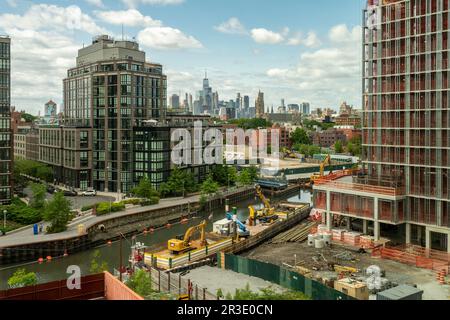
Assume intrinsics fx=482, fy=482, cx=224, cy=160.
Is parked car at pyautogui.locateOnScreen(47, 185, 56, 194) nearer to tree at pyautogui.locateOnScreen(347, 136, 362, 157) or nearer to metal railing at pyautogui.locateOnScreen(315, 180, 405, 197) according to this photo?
metal railing at pyautogui.locateOnScreen(315, 180, 405, 197)

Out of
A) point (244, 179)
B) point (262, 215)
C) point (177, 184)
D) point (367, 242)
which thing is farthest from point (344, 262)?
point (244, 179)

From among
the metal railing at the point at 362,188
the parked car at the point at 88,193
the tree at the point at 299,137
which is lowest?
the parked car at the point at 88,193

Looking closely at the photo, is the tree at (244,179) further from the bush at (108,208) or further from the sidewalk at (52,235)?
the bush at (108,208)

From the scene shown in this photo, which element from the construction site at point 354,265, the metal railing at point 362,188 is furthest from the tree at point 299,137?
the construction site at point 354,265

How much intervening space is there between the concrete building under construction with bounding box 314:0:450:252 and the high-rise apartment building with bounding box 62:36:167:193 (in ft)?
102

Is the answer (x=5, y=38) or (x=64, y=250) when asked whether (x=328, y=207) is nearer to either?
(x=64, y=250)

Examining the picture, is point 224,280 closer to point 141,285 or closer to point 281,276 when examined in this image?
point 281,276

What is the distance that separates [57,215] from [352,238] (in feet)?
81.1

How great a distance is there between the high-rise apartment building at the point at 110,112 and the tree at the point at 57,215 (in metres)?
20.8

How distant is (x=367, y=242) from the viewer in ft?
120

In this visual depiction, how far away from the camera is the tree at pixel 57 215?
4112 cm
